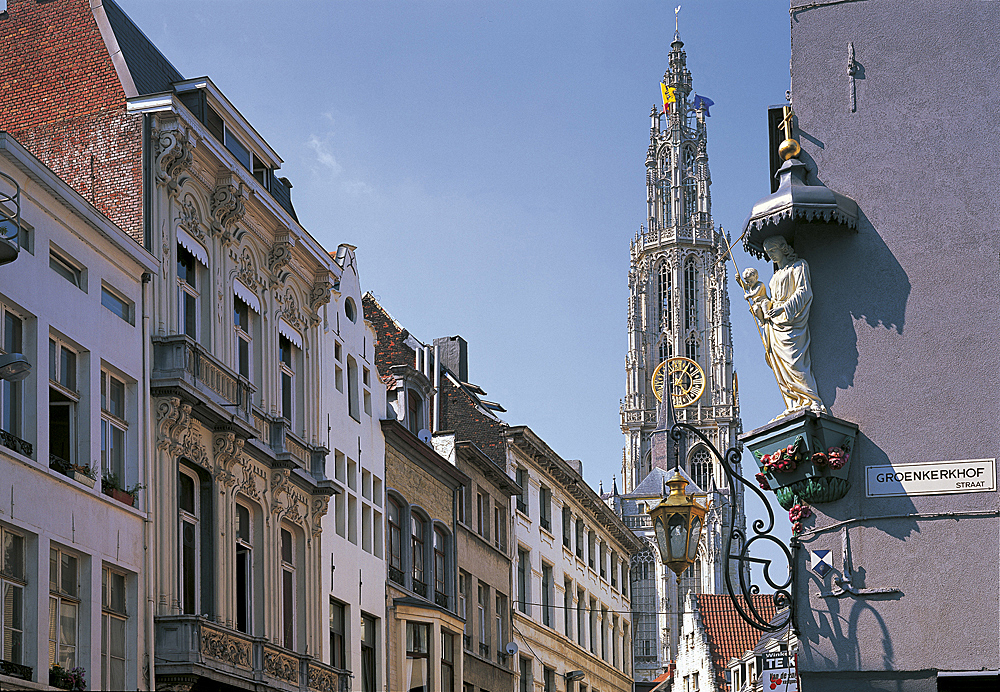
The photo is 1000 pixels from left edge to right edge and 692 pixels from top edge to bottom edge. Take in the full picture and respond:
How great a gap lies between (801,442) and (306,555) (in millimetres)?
21221

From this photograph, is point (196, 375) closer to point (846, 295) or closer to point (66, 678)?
point (66, 678)

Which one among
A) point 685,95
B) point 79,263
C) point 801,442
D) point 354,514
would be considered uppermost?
point 685,95

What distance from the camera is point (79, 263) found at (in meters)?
26.4

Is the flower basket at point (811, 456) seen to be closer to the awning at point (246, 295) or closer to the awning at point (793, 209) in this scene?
the awning at point (793, 209)

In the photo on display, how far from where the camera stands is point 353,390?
40.4 m

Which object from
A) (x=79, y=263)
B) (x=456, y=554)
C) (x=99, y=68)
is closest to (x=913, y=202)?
(x=79, y=263)

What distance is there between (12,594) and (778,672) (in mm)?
43955

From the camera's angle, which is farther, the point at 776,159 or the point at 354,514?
the point at 354,514

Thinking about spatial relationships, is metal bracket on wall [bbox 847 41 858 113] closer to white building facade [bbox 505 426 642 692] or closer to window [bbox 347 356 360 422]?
window [bbox 347 356 360 422]

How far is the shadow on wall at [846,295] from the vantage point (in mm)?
16141

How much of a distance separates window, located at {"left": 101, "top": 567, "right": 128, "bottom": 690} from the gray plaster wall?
1427 cm

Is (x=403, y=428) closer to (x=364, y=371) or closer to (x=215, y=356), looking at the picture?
(x=364, y=371)

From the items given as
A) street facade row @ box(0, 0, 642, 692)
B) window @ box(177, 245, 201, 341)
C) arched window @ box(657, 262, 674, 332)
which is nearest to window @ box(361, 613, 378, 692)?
street facade row @ box(0, 0, 642, 692)

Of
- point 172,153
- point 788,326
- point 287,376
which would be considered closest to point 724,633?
point 287,376
